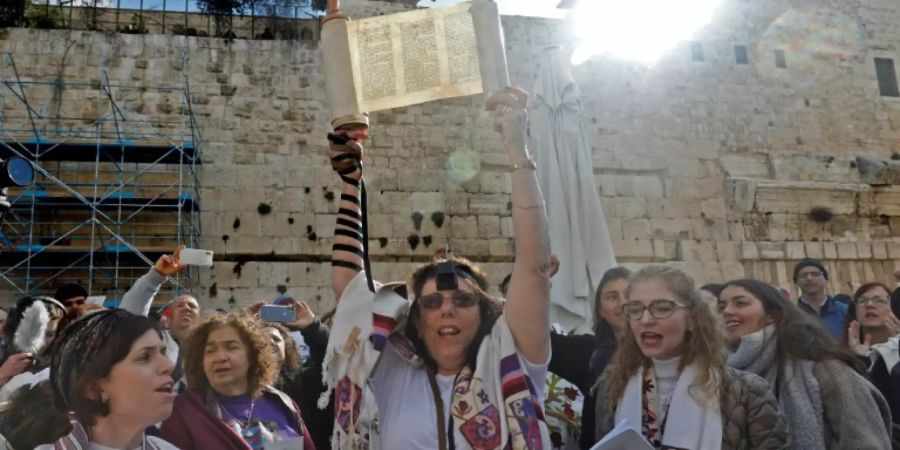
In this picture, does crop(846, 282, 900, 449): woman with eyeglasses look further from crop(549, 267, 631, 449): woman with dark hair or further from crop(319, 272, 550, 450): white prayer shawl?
crop(319, 272, 550, 450): white prayer shawl

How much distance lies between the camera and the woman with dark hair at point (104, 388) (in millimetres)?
1949

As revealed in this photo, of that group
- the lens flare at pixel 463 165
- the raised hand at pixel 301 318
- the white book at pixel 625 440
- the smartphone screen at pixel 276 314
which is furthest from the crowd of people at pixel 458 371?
the lens flare at pixel 463 165

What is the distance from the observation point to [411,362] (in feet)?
7.22

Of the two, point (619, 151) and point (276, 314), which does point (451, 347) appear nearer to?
point (276, 314)

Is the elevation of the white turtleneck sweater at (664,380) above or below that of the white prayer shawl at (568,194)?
below

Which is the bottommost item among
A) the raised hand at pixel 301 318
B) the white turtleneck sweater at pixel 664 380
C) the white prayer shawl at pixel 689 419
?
the white prayer shawl at pixel 689 419

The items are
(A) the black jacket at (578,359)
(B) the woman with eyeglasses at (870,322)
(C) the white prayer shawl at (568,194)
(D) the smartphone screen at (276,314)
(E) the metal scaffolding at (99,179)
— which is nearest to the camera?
(A) the black jacket at (578,359)

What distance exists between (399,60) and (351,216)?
556 millimetres

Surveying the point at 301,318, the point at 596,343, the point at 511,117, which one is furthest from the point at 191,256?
the point at 596,343

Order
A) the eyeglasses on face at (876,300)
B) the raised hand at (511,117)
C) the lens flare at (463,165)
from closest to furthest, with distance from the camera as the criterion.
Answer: the raised hand at (511,117) → the eyeglasses on face at (876,300) → the lens flare at (463,165)

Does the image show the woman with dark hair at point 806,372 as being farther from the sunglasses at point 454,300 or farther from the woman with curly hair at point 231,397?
the woman with curly hair at point 231,397

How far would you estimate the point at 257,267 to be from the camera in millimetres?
8312

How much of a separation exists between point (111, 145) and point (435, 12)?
682cm

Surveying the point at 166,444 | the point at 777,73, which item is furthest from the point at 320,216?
the point at 777,73
